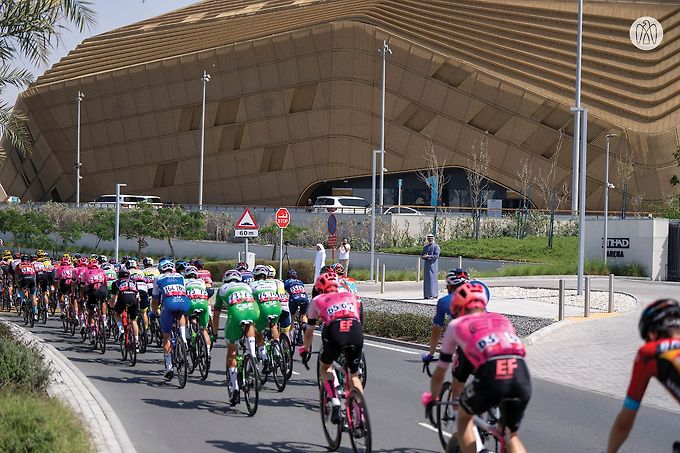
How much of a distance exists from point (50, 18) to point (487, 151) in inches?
2014

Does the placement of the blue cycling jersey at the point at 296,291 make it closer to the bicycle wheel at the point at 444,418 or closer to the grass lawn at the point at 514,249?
the bicycle wheel at the point at 444,418

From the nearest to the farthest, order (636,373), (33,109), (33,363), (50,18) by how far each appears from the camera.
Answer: (636,373) < (33,363) < (50,18) < (33,109)

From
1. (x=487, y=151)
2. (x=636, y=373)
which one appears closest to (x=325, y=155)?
(x=487, y=151)

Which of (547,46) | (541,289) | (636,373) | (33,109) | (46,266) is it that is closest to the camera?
(636,373)

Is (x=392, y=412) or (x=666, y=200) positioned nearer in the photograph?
(x=392, y=412)

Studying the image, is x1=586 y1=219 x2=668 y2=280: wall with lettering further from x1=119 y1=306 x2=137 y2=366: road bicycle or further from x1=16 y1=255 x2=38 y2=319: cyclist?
x1=119 y1=306 x2=137 y2=366: road bicycle

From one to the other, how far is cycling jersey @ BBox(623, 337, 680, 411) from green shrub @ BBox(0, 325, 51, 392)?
25.2 ft

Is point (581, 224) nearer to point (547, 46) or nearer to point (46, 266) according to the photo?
point (46, 266)

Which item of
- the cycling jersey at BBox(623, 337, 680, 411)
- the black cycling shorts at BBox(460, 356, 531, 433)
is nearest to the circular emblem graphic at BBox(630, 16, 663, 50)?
the black cycling shorts at BBox(460, 356, 531, 433)

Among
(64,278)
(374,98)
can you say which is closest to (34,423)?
(64,278)

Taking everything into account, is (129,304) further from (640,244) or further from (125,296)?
(640,244)

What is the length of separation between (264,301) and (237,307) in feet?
2.74

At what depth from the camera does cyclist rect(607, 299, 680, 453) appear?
557 centimetres

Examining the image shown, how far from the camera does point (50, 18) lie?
52.6 ft
